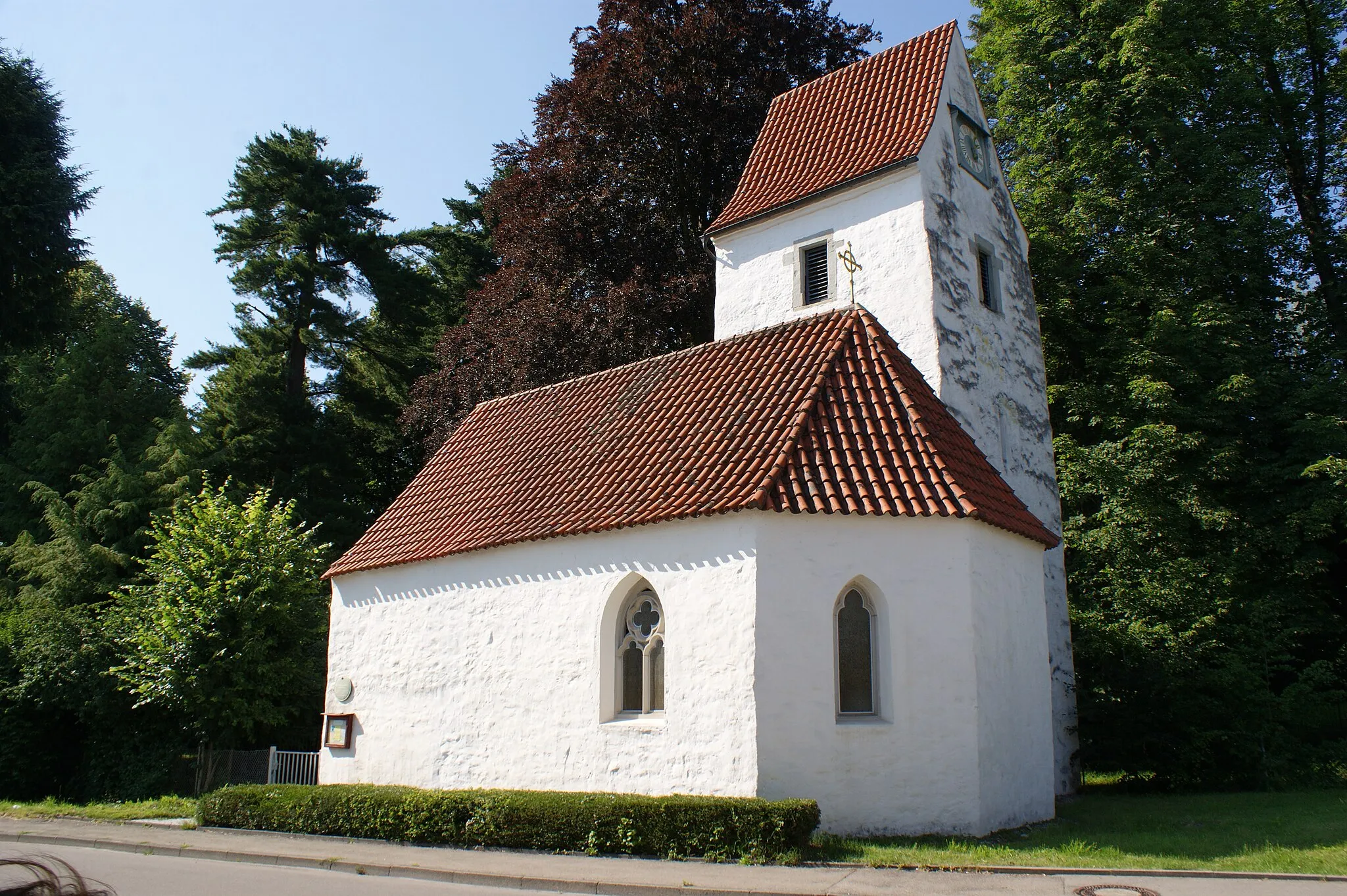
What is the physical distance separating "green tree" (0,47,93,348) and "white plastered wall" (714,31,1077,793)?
1955 cm

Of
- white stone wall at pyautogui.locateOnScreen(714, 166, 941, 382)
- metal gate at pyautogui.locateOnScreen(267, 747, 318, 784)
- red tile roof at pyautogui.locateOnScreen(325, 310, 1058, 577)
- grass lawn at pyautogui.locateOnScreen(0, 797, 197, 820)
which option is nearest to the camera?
red tile roof at pyautogui.locateOnScreen(325, 310, 1058, 577)

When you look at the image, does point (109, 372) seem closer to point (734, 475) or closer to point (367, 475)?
point (367, 475)

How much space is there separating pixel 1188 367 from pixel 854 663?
14.8 meters

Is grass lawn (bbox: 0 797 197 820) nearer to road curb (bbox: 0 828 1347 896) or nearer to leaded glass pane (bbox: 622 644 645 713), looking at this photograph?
road curb (bbox: 0 828 1347 896)

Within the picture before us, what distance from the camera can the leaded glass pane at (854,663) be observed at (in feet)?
40.6

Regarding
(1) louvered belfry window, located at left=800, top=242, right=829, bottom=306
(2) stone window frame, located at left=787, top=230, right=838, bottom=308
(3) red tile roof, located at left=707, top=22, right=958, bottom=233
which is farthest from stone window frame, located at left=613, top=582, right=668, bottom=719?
(3) red tile roof, located at left=707, top=22, right=958, bottom=233

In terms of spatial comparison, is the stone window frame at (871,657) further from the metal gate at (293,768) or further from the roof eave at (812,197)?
the metal gate at (293,768)

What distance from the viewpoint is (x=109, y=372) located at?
33156 mm

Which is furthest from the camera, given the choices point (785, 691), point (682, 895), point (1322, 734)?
point (1322, 734)

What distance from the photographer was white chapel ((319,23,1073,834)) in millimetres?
12047

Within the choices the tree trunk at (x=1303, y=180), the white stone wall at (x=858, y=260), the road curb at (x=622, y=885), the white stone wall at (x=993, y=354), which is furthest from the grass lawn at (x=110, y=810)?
the tree trunk at (x=1303, y=180)

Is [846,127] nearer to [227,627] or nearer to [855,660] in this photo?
[855,660]

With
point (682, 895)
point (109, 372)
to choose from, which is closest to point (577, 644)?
point (682, 895)

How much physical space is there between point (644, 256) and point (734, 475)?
14.9m
